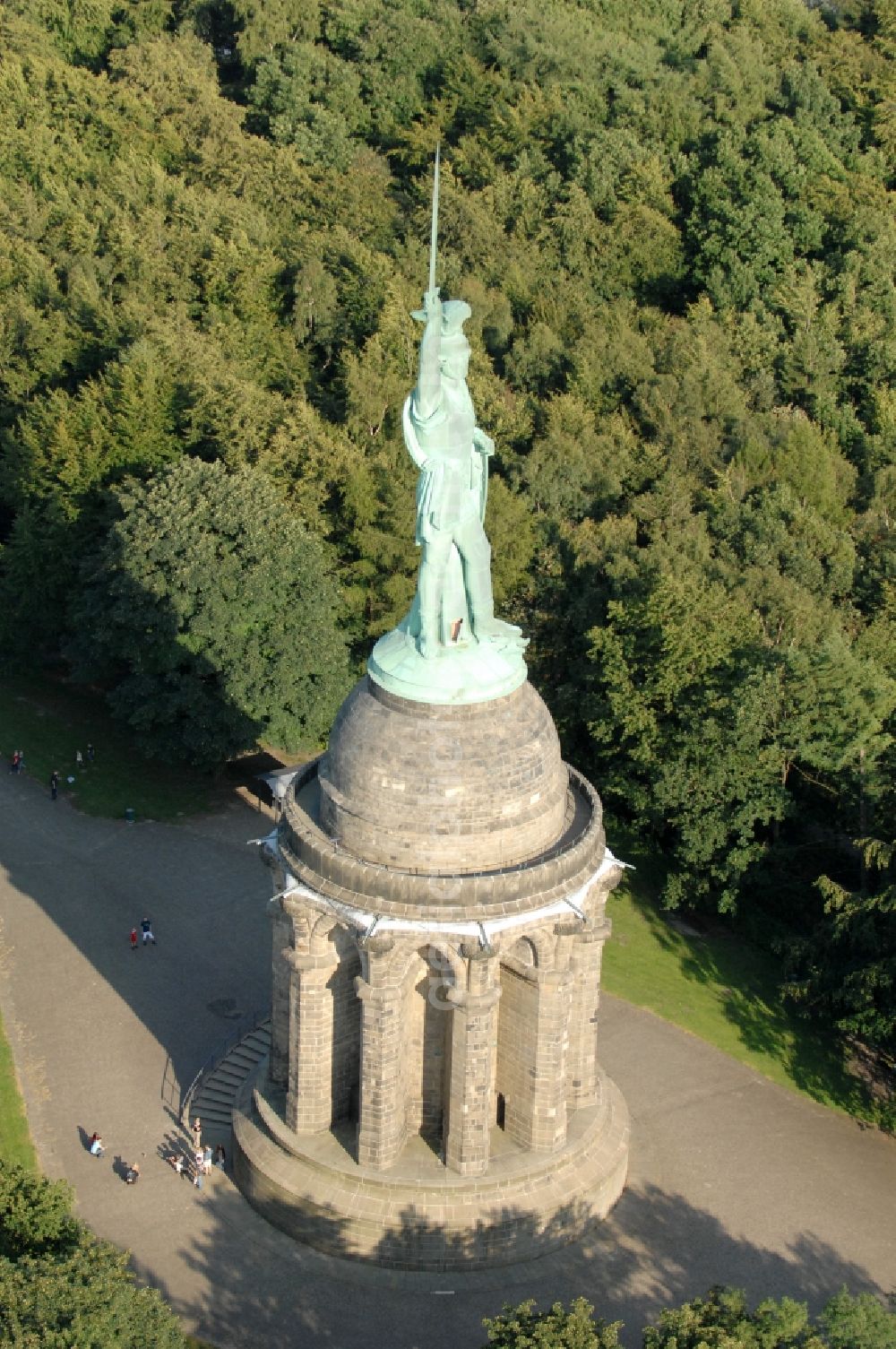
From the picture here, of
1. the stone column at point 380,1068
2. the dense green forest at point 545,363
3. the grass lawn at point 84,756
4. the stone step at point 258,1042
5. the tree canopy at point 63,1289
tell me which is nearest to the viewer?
the tree canopy at point 63,1289

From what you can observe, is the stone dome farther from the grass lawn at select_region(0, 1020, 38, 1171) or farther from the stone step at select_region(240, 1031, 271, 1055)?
the grass lawn at select_region(0, 1020, 38, 1171)

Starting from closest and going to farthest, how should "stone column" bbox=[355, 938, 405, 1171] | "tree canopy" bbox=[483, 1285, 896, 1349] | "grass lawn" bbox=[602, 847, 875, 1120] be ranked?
1. "tree canopy" bbox=[483, 1285, 896, 1349]
2. "stone column" bbox=[355, 938, 405, 1171]
3. "grass lawn" bbox=[602, 847, 875, 1120]

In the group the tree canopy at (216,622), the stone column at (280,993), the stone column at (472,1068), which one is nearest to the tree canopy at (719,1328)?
the stone column at (472,1068)

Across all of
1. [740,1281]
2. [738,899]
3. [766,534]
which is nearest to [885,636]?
[766,534]

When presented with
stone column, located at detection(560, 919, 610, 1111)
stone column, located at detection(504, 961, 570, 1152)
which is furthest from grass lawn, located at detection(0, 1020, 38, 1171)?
stone column, located at detection(560, 919, 610, 1111)

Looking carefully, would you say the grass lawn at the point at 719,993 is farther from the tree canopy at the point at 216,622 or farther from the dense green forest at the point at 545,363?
the tree canopy at the point at 216,622

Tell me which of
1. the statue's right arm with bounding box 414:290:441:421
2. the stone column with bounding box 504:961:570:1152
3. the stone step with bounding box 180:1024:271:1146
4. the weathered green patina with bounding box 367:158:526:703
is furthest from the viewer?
the stone step with bounding box 180:1024:271:1146

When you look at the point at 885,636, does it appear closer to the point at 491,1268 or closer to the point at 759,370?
the point at 759,370
